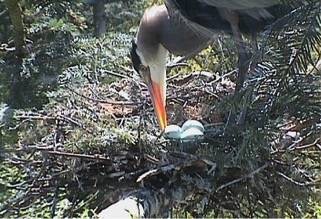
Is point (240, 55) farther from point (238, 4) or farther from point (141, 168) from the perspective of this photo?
point (141, 168)

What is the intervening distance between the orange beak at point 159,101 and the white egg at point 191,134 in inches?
5.7

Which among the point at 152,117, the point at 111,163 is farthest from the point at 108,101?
the point at 111,163

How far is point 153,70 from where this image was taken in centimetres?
247

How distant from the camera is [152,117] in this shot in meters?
2.28

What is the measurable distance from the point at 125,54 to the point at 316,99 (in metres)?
1.09

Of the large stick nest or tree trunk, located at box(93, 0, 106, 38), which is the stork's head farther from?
tree trunk, located at box(93, 0, 106, 38)

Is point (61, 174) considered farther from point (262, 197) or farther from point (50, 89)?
point (262, 197)

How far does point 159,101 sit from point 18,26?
52cm

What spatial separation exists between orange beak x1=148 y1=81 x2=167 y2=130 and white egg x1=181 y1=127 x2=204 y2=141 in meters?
0.15

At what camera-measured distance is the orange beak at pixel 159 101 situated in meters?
2.18

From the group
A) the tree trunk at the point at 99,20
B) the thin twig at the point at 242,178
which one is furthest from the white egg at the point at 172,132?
the tree trunk at the point at 99,20

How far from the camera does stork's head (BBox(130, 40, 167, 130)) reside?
7.71ft

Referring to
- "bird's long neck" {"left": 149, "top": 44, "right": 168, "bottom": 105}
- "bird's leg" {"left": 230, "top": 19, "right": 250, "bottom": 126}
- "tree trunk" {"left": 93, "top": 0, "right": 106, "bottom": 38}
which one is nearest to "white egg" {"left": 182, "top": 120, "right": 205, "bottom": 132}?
"bird's leg" {"left": 230, "top": 19, "right": 250, "bottom": 126}

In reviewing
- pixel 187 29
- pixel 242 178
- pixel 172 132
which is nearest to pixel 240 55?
pixel 187 29
